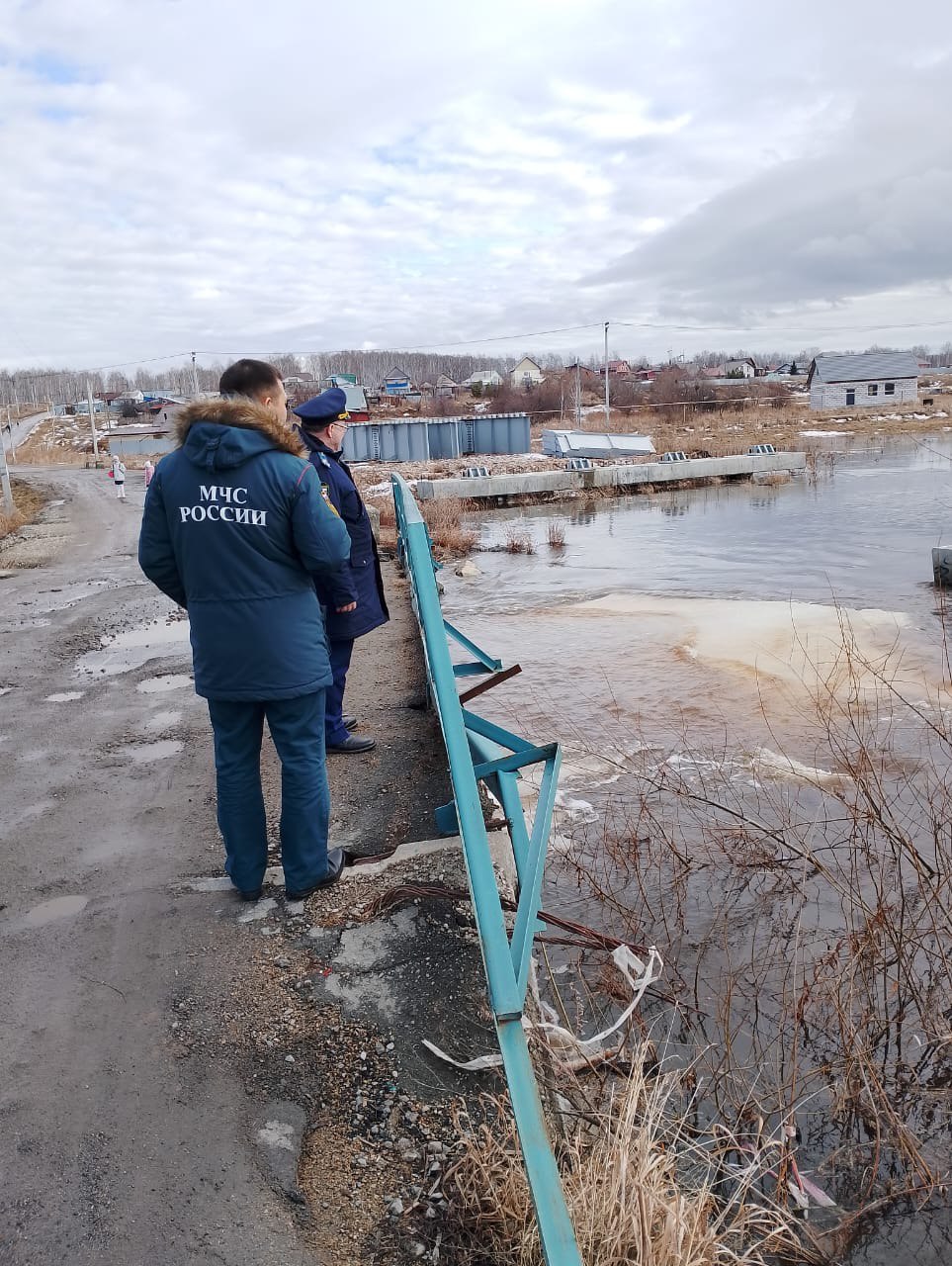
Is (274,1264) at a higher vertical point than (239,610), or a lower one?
lower

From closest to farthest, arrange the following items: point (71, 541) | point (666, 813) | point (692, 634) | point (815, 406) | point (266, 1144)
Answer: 1. point (266, 1144)
2. point (666, 813)
3. point (692, 634)
4. point (71, 541)
5. point (815, 406)

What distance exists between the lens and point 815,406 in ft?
227

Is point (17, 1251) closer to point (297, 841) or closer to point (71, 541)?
point (297, 841)

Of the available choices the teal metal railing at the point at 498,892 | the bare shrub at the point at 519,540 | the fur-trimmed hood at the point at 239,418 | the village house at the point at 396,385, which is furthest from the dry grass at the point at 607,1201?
the village house at the point at 396,385

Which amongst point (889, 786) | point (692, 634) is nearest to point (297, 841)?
point (889, 786)

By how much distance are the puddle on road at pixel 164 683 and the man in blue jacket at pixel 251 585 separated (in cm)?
343

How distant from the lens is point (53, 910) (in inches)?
141

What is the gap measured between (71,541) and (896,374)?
2681 inches

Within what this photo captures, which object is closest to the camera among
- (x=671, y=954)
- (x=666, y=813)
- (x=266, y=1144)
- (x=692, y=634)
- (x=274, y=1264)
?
(x=274, y=1264)

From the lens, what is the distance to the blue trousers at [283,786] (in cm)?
341

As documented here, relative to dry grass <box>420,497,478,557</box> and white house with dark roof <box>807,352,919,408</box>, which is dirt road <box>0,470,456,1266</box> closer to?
dry grass <box>420,497,478,557</box>

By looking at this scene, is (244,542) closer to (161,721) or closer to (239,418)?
(239,418)

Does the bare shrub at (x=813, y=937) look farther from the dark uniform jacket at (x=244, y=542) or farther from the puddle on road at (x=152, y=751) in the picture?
the puddle on road at (x=152, y=751)

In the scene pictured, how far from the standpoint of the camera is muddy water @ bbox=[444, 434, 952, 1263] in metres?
3.59
